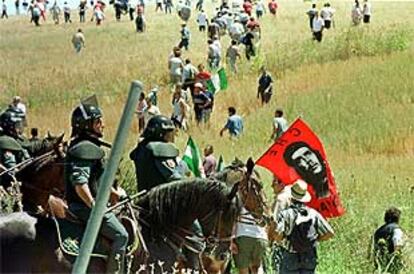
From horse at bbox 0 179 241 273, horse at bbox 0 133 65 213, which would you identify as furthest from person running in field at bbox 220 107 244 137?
horse at bbox 0 179 241 273

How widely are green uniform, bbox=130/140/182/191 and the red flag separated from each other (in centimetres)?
238

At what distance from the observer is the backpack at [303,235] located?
34.2 ft

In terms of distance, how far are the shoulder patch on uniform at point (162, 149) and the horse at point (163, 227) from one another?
1.34ft

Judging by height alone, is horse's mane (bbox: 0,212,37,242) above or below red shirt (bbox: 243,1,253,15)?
above

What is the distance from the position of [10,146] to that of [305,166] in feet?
11.0

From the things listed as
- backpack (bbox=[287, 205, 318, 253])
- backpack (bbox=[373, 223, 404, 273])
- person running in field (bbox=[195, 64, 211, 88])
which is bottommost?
Answer: person running in field (bbox=[195, 64, 211, 88])

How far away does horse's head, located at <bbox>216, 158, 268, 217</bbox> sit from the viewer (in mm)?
10305

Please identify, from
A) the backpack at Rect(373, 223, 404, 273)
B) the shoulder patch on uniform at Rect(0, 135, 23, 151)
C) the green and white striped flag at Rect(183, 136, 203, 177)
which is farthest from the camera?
the green and white striped flag at Rect(183, 136, 203, 177)

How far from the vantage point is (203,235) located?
32.2ft

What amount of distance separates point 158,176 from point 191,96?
64.4ft

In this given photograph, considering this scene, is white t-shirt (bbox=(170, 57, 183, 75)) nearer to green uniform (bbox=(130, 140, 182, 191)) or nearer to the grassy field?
the grassy field

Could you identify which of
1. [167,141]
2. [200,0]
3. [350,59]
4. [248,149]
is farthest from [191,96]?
[200,0]

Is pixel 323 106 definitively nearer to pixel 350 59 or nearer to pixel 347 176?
pixel 350 59

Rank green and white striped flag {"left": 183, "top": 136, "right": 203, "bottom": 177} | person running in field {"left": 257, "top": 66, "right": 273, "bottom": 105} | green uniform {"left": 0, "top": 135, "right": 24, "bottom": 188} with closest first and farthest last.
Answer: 1. green uniform {"left": 0, "top": 135, "right": 24, "bottom": 188}
2. green and white striped flag {"left": 183, "top": 136, "right": 203, "bottom": 177}
3. person running in field {"left": 257, "top": 66, "right": 273, "bottom": 105}
